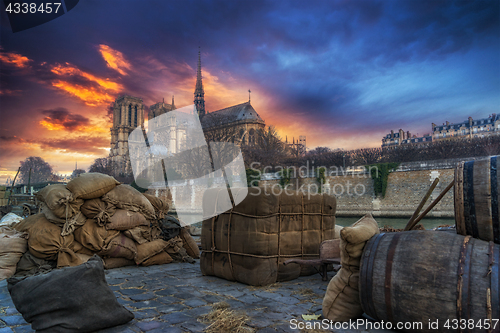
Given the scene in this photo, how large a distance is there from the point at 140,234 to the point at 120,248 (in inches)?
18.4

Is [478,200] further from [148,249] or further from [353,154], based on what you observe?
[353,154]

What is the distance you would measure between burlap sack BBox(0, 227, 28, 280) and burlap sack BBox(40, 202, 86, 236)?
1.45 feet

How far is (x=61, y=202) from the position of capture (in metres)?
5.07

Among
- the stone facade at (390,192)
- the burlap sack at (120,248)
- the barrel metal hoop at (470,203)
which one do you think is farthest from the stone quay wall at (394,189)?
the barrel metal hoop at (470,203)

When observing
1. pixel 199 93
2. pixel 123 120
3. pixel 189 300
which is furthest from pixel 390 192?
pixel 123 120

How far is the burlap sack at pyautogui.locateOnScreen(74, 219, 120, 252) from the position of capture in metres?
5.32

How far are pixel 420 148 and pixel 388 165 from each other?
11874mm

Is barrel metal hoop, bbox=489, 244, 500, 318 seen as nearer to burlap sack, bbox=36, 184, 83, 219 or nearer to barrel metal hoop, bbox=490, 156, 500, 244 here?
barrel metal hoop, bbox=490, 156, 500, 244

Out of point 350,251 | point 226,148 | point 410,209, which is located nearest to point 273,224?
point 350,251

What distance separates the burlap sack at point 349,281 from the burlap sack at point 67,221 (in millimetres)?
4300

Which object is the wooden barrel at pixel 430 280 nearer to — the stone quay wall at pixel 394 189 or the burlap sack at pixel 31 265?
the burlap sack at pixel 31 265

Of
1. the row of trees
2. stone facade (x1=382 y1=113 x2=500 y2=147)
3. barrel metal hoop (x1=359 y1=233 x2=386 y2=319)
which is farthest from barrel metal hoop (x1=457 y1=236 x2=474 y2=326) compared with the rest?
stone facade (x1=382 y1=113 x2=500 y2=147)

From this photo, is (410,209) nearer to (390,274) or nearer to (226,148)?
(226,148)

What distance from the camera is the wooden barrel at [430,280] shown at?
Result: 2.18 m
